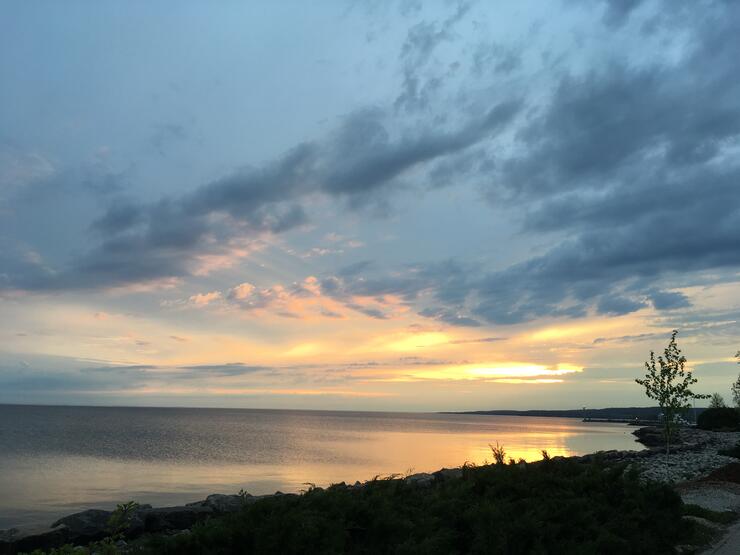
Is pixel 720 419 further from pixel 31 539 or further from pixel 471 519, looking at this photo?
pixel 471 519

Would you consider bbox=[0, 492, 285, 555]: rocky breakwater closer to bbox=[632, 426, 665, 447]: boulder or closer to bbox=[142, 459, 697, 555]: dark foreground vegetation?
bbox=[142, 459, 697, 555]: dark foreground vegetation

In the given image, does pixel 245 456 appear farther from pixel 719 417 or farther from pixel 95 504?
pixel 719 417

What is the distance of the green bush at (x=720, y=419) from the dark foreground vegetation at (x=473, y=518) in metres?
71.9

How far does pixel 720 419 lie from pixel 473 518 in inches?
3240

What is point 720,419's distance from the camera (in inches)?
3034

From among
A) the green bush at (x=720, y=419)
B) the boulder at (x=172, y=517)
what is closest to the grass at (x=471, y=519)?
the boulder at (x=172, y=517)

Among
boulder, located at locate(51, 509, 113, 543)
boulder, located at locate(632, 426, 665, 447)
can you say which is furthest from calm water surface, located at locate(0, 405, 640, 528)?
boulder, located at locate(632, 426, 665, 447)

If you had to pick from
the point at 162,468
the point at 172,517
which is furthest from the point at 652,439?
the point at 172,517

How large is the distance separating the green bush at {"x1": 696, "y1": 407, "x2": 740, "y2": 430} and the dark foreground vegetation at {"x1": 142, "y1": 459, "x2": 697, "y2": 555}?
→ 236ft

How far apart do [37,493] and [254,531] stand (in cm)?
3131

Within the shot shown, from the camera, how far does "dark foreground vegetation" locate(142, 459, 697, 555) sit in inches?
268

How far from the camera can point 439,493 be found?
988cm

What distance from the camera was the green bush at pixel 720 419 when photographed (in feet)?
245

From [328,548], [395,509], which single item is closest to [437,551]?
[395,509]
